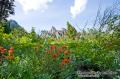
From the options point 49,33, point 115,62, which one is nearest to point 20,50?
point 115,62

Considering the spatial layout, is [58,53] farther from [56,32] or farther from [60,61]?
[56,32]

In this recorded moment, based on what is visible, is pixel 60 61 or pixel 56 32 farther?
pixel 56 32

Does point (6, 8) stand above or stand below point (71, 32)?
above

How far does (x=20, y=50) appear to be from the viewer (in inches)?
430

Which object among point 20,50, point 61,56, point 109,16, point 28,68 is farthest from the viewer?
point 109,16

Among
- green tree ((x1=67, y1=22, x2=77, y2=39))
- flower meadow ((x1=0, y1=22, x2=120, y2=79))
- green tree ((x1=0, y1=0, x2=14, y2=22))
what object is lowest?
flower meadow ((x1=0, y1=22, x2=120, y2=79))

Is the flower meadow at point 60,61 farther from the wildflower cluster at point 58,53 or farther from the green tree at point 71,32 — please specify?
the green tree at point 71,32

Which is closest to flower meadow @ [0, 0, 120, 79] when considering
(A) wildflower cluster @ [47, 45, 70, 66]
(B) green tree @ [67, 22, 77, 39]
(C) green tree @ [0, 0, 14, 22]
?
(A) wildflower cluster @ [47, 45, 70, 66]

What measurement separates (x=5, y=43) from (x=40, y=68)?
386cm

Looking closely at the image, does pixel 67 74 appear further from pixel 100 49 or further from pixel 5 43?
pixel 5 43

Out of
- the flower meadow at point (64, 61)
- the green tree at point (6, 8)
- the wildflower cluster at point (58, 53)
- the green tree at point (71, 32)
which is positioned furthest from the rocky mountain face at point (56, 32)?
the green tree at point (6, 8)

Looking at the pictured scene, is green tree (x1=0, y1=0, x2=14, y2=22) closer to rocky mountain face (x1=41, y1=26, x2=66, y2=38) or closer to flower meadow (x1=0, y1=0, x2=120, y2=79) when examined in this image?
rocky mountain face (x1=41, y1=26, x2=66, y2=38)

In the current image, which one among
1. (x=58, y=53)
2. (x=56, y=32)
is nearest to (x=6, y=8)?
(x=56, y=32)

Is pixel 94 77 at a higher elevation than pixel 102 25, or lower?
lower
